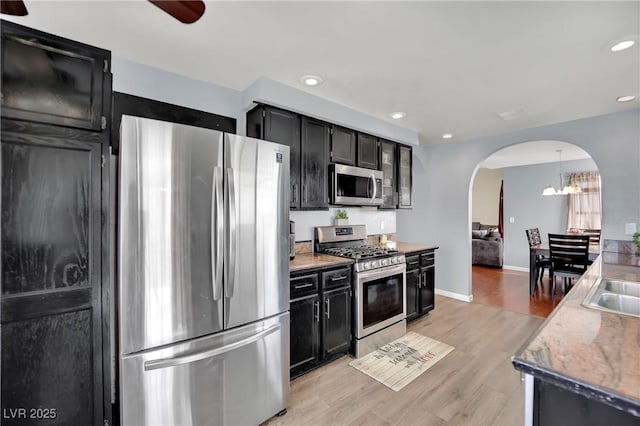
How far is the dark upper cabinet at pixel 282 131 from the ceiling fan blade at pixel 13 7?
158cm

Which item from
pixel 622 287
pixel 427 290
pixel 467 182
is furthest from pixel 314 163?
pixel 467 182

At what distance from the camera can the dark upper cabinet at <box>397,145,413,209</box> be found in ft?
13.3

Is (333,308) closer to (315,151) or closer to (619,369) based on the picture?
(315,151)

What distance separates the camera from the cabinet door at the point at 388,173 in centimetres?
379

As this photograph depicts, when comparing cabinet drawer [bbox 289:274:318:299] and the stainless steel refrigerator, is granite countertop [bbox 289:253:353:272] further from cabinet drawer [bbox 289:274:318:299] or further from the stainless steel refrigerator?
the stainless steel refrigerator

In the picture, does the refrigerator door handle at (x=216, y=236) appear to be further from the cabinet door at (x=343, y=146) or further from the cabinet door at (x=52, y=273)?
the cabinet door at (x=343, y=146)

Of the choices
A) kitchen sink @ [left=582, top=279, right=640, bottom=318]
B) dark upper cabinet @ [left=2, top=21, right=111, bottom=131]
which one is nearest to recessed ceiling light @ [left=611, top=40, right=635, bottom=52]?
kitchen sink @ [left=582, top=279, right=640, bottom=318]

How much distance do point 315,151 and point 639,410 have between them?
2.69 metres

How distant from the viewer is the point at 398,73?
2.40 metres

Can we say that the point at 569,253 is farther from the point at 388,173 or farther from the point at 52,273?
the point at 52,273

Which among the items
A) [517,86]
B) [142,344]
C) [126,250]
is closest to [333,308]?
[142,344]

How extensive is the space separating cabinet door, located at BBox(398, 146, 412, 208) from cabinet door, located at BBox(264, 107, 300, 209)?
1.84 meters

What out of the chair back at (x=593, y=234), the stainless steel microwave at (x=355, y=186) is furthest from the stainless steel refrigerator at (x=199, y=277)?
the chair back at (x=593, y=234)

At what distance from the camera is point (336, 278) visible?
2.58 meters
